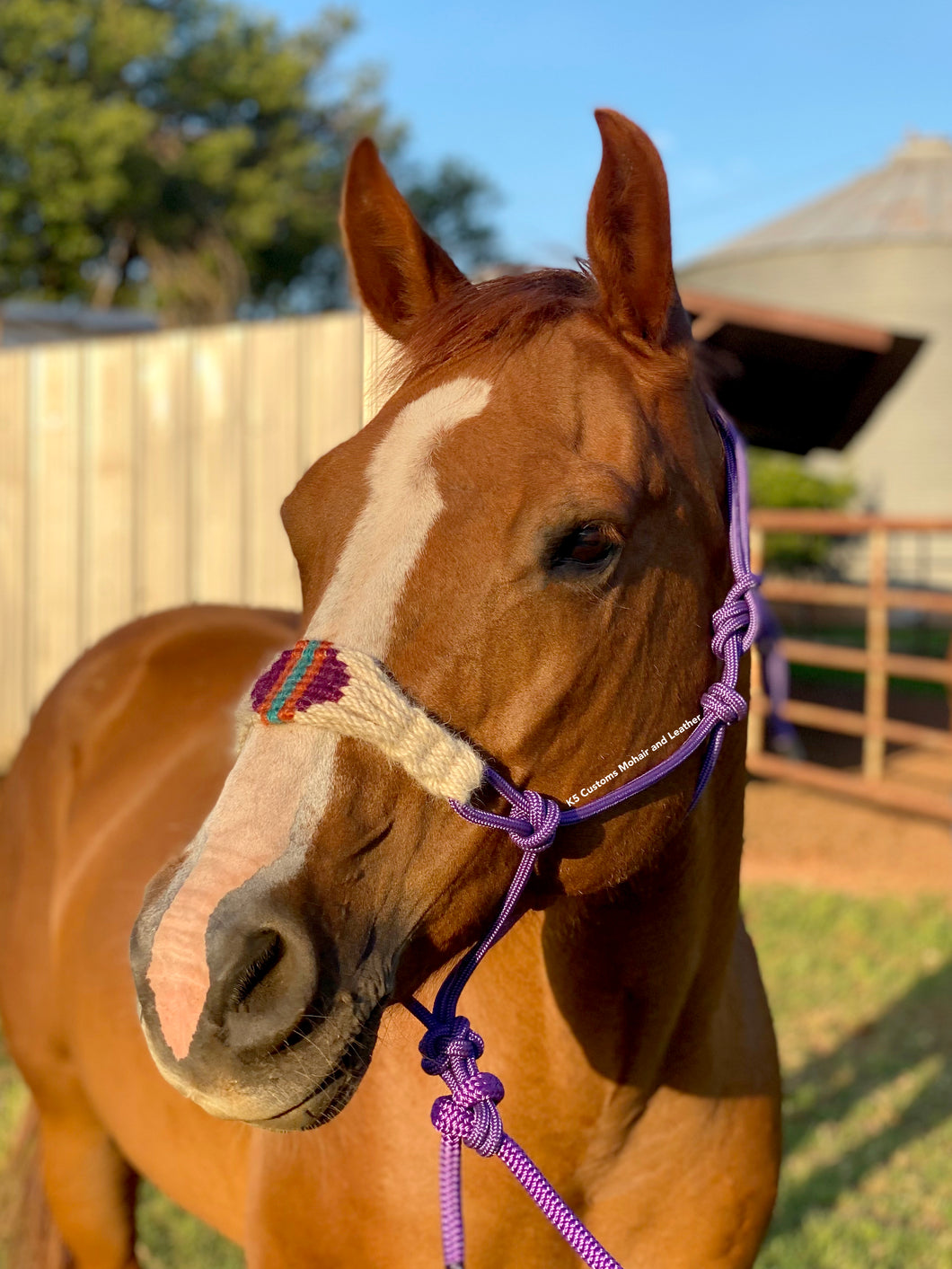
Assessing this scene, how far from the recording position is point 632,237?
1311 mm

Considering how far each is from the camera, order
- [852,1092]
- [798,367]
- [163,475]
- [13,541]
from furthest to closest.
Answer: [798,367], [13,541], [163,475], [852,1092]

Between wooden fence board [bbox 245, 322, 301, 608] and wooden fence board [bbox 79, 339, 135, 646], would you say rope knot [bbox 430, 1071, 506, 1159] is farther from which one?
wooden fence board [bbox 79, 339, 135, 646]

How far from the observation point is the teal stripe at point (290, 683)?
1.08m

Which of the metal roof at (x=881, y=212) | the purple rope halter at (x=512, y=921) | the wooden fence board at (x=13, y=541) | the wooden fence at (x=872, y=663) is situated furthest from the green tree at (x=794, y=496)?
the purple rope halter at (x=512, y=921)

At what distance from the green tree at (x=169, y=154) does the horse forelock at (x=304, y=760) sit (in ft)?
59.1

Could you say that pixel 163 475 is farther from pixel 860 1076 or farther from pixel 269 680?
pixel 269 680

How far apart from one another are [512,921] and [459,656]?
1.02 ft

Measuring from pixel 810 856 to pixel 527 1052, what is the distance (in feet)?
16.1

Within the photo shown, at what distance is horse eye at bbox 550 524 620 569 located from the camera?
1.16 m

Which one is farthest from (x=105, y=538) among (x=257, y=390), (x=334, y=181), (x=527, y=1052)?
(x=334, y=181)

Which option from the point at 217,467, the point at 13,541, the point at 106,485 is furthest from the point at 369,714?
the point at 13,541

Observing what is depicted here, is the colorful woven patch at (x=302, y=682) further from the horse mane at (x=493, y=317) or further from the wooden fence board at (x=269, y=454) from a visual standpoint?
the wooden fence board at (x=269, y=454)

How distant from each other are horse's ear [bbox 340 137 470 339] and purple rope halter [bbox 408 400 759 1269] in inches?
16.7

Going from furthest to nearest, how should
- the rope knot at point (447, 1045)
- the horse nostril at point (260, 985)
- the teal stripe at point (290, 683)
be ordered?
1. the rope knot at point (447, 1045)
2. the teal stripe at point (290, 683)
3. the horse nostril at point (260, 985)
